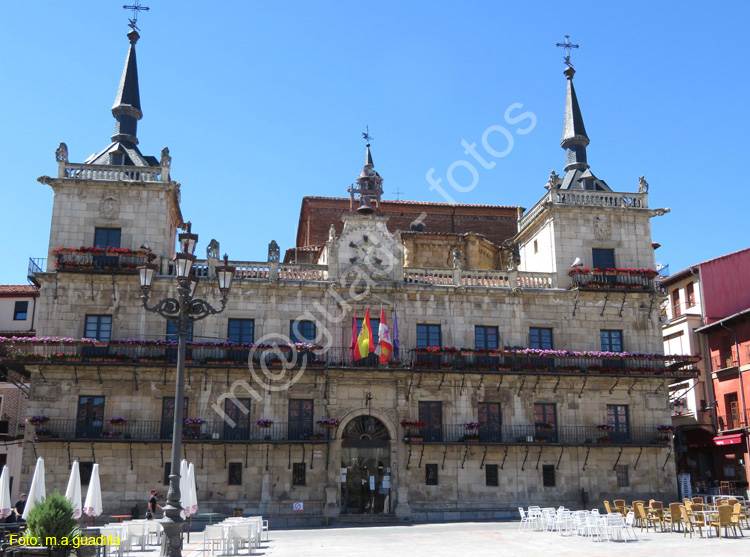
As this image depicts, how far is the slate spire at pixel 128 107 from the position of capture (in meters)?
37.7

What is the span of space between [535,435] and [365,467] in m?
7.83

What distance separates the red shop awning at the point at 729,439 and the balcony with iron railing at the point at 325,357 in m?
5.47

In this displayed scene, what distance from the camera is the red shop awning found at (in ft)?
124

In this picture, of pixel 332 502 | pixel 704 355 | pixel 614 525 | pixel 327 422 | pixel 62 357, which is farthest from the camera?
pixel 704 355

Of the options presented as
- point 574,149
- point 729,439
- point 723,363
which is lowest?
point 729,439

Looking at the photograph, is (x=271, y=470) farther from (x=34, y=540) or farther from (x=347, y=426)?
(x=34, y=540)

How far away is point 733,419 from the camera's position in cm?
3944

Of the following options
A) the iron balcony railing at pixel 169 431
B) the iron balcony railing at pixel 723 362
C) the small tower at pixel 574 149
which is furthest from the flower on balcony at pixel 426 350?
the iron balcony railing at pixel 723 362

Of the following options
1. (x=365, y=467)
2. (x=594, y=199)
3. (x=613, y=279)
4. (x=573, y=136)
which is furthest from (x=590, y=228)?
(x=365, y=467)

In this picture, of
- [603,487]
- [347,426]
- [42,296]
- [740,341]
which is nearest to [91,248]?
[42,296]

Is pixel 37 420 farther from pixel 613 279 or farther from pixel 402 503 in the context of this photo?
pixel 613 279

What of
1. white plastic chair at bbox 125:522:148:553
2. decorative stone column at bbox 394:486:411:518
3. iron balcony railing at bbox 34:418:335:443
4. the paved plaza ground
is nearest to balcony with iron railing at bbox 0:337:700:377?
iron balcony railing at bbox 34:418:335:443

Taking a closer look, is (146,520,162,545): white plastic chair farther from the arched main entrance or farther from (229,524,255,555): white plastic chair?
the arched main entrance

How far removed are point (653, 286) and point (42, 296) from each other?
2827cm
